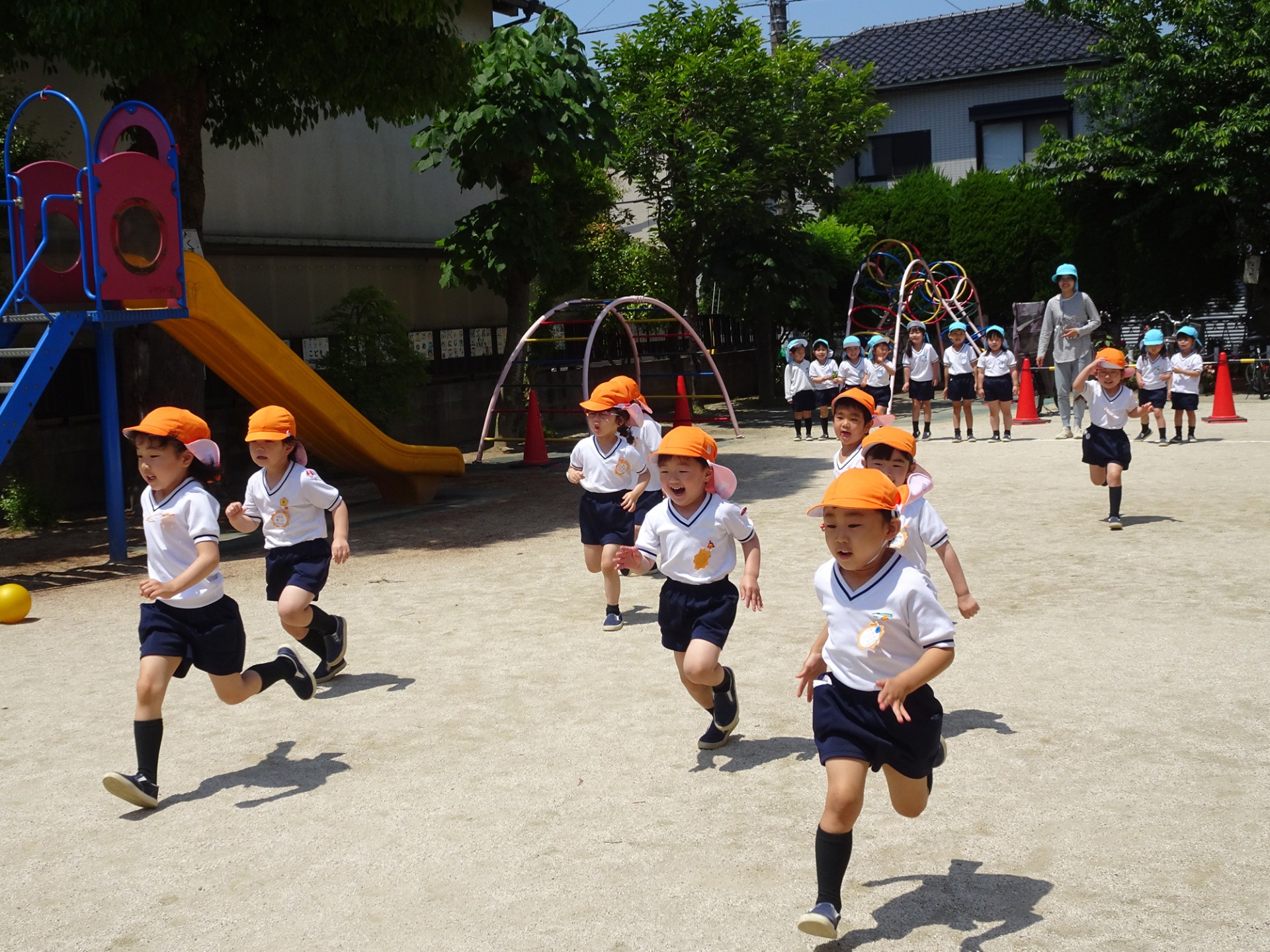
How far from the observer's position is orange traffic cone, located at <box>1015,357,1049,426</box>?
1916cm

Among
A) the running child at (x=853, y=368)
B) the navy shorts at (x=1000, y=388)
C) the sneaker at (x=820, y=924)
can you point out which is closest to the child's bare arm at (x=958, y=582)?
the sneaker at (x=820, y=924)

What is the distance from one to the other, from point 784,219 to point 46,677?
17.1 metres

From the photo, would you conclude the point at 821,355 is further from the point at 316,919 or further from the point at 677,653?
the point at 316,919

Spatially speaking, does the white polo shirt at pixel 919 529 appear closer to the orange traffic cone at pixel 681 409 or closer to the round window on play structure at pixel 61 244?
the round window on play structure at pixel 61 244

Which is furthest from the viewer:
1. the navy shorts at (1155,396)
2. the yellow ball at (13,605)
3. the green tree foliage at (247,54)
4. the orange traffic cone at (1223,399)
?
the orange traffic cone at (1223,399)

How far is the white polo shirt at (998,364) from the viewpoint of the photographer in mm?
17016

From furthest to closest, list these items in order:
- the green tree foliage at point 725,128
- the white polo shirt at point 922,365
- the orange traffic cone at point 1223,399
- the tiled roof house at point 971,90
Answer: the tiled roof house at point 971,90, the green tree foliage at point 725,128, the orange traffic cone at point 1223,399, the white polo shirt at point 922,365

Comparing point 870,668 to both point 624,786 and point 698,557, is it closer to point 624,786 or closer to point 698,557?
point 624,786

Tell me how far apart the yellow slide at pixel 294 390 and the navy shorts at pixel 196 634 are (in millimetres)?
6209

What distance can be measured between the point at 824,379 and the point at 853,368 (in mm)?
478

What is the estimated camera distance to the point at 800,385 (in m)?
18.0

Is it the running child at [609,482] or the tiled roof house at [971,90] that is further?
the tiled roof house at [971,90]

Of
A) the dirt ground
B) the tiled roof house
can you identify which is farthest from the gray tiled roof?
the dirt ground

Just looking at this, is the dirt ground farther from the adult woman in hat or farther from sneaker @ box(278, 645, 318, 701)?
the adult woman in hat
